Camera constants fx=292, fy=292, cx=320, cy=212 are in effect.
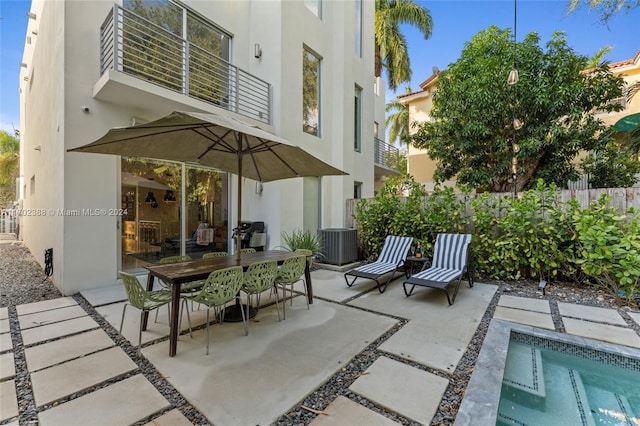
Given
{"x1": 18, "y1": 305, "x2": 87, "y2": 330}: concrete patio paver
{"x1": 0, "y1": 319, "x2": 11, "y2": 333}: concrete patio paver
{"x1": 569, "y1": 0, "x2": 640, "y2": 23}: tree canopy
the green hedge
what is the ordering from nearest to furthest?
{"x1": 0, "y1": 319, "x2": 11, "y2": 333}: concrete patio paver, {"x1": 18, "y1": 305, "x2": 87, "y2": 330}: concrete patio paver, the green hedge, {"x1": 569, "y1": 0, "x2": 640, "y2": 23}: tree canopy

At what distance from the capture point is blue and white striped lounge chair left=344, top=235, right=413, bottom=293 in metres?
5.48

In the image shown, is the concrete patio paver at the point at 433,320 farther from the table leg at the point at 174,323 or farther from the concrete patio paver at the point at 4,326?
the concrete patio paver at the point at 4,326

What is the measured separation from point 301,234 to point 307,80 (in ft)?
15.3

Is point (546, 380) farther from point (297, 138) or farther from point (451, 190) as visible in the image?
point (297, 138)

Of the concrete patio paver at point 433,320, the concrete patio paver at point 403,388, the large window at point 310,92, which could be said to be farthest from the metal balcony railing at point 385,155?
the concrete patio paver at point 403,388

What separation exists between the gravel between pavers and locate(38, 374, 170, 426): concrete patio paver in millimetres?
84

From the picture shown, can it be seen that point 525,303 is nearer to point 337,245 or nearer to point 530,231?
point 530,231

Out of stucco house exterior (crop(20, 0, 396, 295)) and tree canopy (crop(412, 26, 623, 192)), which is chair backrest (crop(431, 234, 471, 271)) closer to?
stucco house exterior (crop(20, 0, 396, 295))

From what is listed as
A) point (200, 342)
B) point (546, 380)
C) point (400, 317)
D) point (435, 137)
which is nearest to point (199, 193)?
point (200, 342)

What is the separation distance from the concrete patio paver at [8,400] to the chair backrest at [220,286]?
145 cm

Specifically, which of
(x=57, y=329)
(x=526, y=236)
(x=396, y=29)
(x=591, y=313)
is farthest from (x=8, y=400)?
(x=396, y=29)

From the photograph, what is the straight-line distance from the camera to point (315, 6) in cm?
908

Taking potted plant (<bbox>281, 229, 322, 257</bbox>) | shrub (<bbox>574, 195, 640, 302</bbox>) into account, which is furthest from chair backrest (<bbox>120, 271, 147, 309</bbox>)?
shrub (<bbox>574, 195, 640, 302</bbox>)

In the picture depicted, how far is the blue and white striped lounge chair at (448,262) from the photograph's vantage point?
16.3ft
